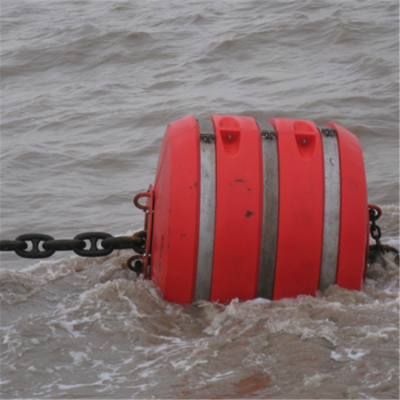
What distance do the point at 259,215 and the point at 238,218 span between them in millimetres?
107

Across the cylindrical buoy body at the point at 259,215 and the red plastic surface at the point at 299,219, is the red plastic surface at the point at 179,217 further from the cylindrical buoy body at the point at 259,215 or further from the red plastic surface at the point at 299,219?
the red plastic surface at the point at 299,219

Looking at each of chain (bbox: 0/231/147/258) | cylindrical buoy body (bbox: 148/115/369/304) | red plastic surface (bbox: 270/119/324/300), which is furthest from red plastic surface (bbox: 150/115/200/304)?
red plastic surface (bbox: 270/119/324/300)

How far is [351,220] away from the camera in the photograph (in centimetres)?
294

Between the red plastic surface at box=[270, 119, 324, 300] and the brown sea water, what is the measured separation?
115 millimetres

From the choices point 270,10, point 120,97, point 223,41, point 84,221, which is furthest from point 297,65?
point 84,221

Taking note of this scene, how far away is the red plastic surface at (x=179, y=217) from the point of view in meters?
2.88

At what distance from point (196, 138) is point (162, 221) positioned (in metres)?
0.47

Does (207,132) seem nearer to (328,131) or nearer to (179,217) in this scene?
(179,217)

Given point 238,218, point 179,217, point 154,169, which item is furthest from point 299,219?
point 154,169

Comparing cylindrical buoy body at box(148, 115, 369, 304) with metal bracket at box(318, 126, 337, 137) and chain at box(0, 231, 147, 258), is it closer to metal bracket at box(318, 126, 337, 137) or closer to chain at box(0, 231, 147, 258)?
metal bracket at box(318, 126, 337, 137)

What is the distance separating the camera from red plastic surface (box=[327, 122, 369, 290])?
2.94m

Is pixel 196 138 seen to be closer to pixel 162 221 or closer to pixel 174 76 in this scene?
pixel 162 221

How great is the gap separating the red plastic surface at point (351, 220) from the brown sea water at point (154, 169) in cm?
11

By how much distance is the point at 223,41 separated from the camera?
1231 centimetres
